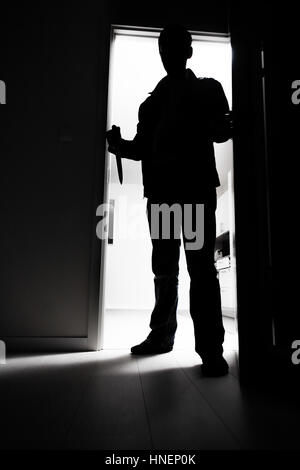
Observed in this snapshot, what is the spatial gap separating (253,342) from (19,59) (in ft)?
6.70

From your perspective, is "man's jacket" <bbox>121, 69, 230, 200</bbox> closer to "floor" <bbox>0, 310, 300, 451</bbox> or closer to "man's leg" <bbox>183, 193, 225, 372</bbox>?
"man's leg" <bbox>183, 193, 225, 372</bbox>

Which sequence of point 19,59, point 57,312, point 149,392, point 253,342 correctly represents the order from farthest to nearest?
point 19,59 → point 57,312 → point 253,342 → point 149,392

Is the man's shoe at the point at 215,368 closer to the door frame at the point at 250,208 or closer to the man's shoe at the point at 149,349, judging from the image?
the door frame at the point at 250,208

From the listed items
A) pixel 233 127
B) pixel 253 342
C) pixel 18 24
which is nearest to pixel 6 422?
pixel 253 342

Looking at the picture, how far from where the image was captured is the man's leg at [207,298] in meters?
1.23

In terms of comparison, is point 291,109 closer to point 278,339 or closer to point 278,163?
point 278,163

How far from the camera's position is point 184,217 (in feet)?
4.66

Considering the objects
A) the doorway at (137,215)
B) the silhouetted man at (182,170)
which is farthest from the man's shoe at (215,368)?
the doorway at (137,215)

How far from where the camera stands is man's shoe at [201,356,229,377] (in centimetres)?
Result: 120

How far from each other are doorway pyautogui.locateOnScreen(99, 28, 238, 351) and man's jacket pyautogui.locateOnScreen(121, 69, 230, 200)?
0.31 meters

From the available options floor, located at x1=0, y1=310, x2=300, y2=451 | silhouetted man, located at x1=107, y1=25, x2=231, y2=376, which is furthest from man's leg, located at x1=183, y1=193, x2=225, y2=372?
floor, located at x1=0, y1=310, x2=300, y2=451

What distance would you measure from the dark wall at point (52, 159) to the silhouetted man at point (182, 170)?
0.42m

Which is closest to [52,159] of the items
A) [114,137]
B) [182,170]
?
[114,137]

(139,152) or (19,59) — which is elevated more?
(19,59)
